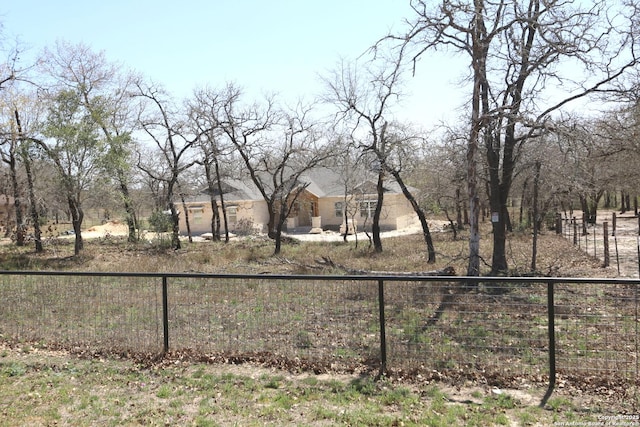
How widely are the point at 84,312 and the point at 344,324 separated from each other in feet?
10.8

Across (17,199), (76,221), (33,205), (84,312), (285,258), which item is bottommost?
(285,258)

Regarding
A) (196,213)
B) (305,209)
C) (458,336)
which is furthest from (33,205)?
(458,336)

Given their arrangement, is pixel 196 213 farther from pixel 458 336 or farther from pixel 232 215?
pixel 458 336

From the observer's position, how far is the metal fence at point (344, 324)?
190 inches

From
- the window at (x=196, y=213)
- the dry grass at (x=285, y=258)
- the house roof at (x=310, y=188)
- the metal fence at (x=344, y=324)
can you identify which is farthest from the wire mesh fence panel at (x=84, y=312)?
the window at (x=196, y=213)

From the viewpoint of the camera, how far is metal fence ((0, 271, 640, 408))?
4824 mm

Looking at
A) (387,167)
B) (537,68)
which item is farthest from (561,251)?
(537,68)

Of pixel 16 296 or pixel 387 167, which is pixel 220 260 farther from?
pixel 16 296

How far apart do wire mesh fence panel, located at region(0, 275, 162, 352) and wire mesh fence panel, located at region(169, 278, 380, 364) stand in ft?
1.29

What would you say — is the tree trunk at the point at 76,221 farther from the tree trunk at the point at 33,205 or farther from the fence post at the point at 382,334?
the fence post at the point at 382,334

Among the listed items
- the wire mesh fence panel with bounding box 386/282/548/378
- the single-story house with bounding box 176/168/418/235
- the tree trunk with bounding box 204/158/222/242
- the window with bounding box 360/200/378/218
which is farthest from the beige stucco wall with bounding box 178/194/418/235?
the wire mesh fence panel with bounding box 386/282/548/378

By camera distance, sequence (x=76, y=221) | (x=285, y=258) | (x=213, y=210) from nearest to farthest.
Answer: (x=285, y=258)
(x=76, y=221)
(x=213, y=210)

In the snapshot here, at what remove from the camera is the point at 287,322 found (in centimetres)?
591

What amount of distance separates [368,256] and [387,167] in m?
3.66
